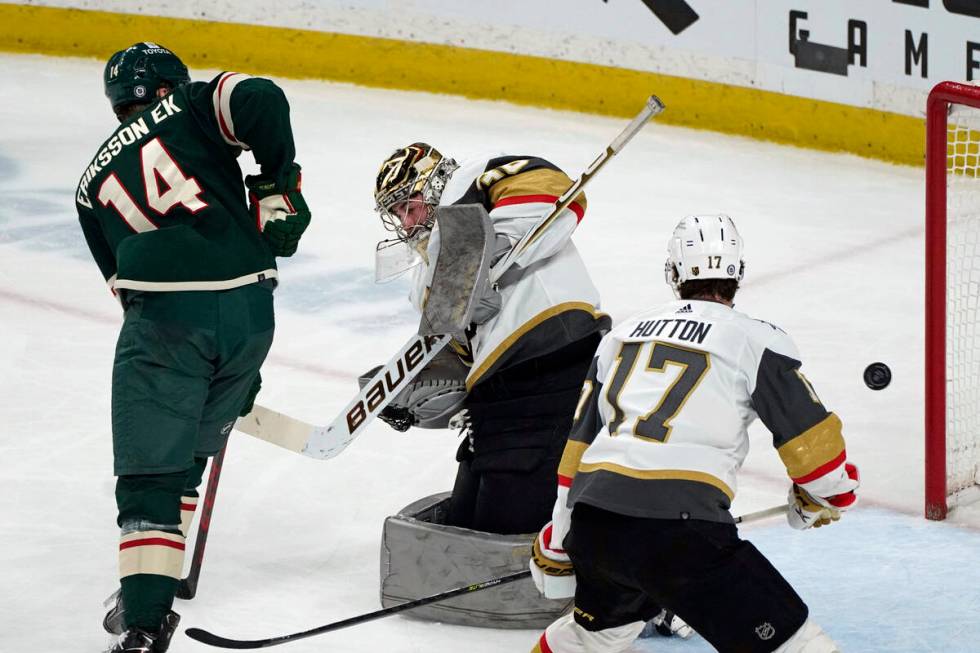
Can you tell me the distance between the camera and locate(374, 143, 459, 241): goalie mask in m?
3.01

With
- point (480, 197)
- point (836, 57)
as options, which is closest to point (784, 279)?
point (836, 57)

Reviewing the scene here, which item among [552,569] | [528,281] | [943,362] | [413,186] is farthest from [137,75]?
[943,362]

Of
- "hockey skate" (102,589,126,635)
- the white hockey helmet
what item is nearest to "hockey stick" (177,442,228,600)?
"hockey skate" (102,589,126,635)

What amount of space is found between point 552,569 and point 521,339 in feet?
2.17

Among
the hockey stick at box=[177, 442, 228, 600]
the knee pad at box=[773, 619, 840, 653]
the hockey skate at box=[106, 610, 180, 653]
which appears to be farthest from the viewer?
the hockey stick at box=[177, 442, 228, 600]

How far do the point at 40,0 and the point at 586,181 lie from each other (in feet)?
16.3

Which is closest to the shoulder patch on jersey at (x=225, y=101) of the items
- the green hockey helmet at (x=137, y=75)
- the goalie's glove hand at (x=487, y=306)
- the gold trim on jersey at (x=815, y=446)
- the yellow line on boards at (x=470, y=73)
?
the green hockey helmet at (x=137, y=75)

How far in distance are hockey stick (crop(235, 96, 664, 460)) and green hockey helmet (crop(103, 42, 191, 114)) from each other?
68 cm

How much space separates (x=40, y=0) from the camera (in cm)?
705

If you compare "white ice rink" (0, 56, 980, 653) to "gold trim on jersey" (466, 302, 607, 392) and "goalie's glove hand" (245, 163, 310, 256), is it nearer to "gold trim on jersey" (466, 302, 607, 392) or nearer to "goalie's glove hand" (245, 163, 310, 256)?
"gold trim on jersey" (466, 302, 607, 392)

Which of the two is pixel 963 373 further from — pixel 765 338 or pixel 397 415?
pixel 765 338

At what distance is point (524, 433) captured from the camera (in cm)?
291

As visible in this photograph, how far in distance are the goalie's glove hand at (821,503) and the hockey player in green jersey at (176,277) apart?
39.0 inches

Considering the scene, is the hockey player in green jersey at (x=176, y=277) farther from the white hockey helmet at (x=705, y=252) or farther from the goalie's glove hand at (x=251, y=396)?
the white hockey helmet at (x=705, y=252)
